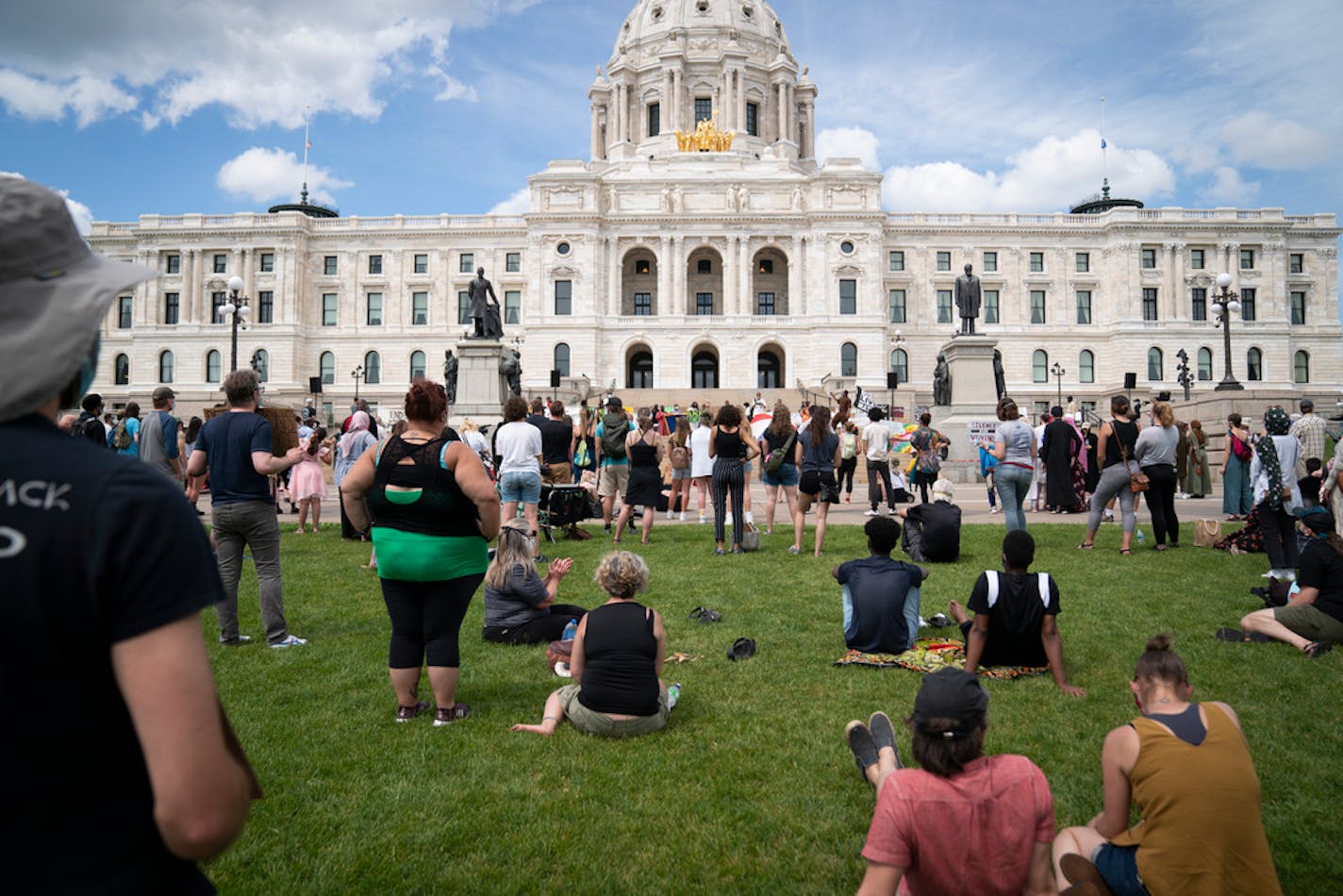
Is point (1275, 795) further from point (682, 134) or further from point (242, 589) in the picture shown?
point (682, 134)

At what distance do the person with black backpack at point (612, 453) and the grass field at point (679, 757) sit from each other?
513 centimetres

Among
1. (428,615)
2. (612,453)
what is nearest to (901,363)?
(612,453)

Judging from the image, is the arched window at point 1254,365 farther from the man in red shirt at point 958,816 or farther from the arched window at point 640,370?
the man in red shirt at point 958,816

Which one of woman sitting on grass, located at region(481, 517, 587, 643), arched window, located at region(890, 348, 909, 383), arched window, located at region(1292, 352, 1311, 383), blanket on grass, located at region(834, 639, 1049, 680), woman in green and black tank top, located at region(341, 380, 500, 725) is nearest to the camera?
woman in green and black tank top, located at region(341, 380, 500, 725)

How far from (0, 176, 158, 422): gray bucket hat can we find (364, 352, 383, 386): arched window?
62.9 meters

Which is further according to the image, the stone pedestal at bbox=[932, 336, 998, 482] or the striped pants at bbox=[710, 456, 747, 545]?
the stone pedestal at bbox=[932, 336, 998, 482]

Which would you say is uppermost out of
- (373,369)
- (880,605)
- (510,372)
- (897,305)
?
(897,305)

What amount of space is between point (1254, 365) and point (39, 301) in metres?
72.3

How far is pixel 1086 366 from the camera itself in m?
60.5

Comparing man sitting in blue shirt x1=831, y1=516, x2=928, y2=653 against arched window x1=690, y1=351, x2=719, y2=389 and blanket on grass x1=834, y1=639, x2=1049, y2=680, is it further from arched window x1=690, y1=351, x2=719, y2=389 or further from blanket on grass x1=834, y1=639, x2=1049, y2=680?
arched window x1=690, y1=351, x2=719, y2=389

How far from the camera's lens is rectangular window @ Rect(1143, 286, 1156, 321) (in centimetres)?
5959

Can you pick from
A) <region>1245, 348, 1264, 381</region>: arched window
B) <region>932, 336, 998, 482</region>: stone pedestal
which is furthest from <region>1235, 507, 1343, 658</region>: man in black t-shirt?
<region>1245, 348, 1264, 381</region>: arched window

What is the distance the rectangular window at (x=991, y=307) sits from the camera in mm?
60156

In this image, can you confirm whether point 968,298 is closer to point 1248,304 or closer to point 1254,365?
point 1254,365
